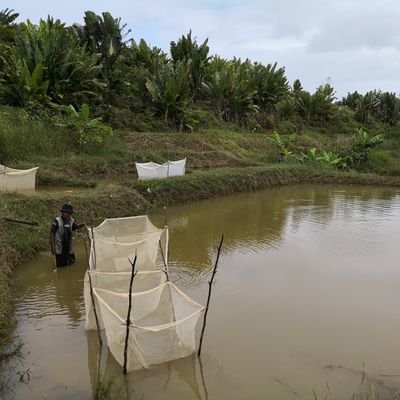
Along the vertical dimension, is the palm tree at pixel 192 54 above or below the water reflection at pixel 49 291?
above

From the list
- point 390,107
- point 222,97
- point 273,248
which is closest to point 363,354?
point 273,248

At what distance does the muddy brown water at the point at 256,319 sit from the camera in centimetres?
432

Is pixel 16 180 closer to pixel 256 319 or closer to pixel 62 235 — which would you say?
pixel 62 235

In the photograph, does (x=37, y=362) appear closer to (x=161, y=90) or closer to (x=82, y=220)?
(x=82, y=220)

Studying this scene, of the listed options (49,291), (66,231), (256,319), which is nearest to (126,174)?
(66,231)

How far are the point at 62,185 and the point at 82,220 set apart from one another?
3.25m

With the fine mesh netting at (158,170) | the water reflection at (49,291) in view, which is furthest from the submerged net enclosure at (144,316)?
the fine mesh netting at (158,170)

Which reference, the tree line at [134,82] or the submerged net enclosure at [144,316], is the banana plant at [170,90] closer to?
the tree line at [134,82]

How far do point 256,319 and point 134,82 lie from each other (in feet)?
49.5

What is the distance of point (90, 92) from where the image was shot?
16047 millimetres

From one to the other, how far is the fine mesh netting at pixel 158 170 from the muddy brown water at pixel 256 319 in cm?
225

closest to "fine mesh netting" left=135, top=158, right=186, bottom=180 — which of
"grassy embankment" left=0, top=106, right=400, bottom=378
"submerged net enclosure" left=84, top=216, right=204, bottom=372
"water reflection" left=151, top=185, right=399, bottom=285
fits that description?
"grassy embankment" left=0, top=106, right=400, bottom=378

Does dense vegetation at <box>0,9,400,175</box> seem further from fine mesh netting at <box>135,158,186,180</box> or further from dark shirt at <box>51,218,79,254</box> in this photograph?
dark shirt at <box>51,218,79,254</box>

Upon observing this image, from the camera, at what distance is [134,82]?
1916 cm
